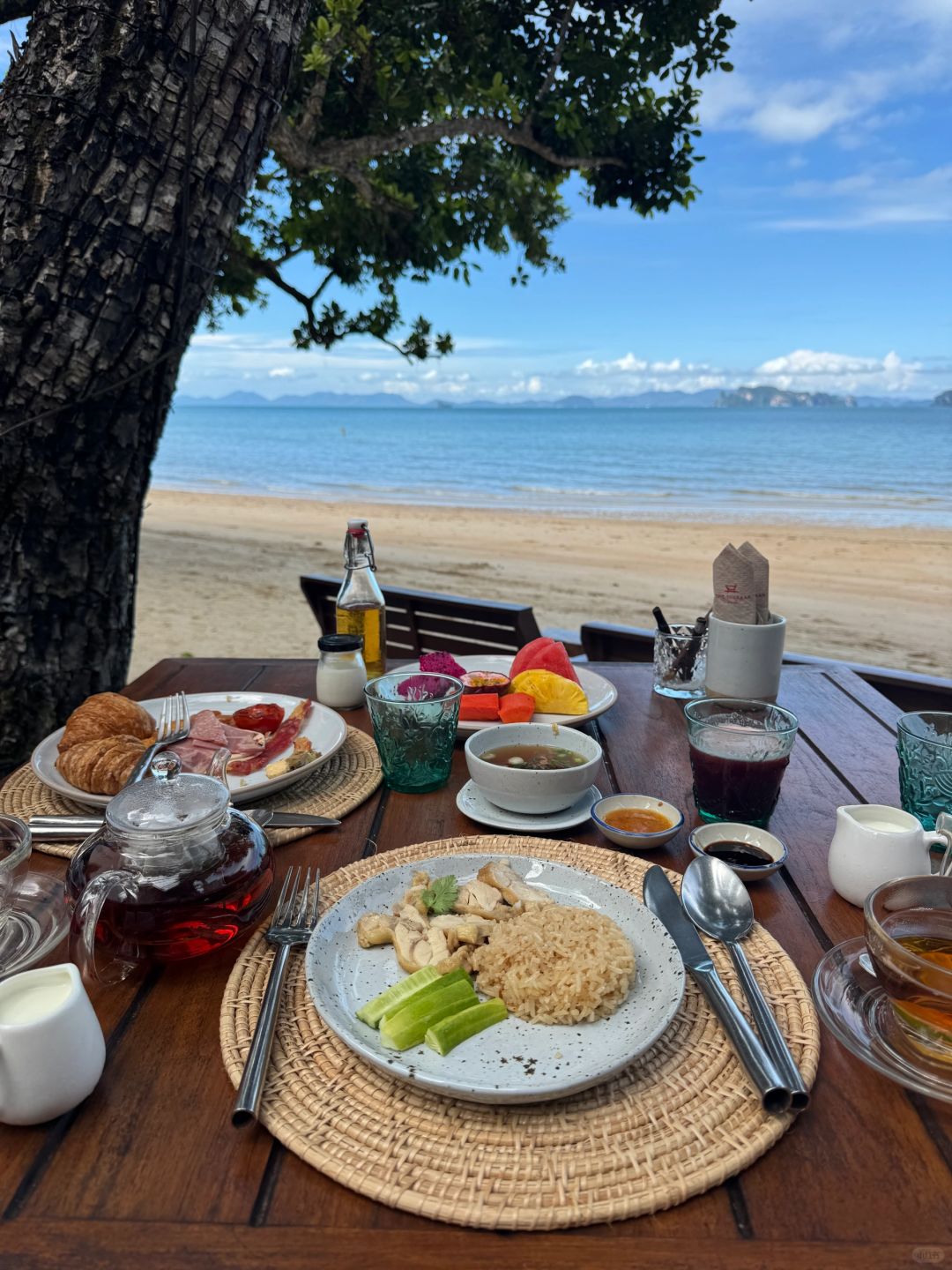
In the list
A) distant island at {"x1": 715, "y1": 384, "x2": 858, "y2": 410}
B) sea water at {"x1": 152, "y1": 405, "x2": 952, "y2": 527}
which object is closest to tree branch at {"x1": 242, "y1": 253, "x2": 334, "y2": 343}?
sea water at {"x1": 152, "y1": 405, "x2": 952, "y2": 527}

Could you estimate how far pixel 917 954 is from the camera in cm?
91

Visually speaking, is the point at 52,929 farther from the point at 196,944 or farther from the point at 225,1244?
the point at 225,1244

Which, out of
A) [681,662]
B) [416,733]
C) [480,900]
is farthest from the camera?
[681,662]

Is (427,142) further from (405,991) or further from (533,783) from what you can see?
(405,991)

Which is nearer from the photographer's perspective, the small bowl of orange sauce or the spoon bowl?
the spoon bowl

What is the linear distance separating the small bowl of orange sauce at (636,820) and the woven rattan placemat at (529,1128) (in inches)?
14.8

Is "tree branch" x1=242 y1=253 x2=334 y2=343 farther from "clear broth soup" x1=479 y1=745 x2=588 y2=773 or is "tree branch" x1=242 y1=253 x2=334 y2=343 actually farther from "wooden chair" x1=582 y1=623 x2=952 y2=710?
"clear broth soup" x1=479 y1=745 x2=588 y2=773

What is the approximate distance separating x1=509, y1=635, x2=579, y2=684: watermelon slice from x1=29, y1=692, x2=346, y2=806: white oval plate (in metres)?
0.52

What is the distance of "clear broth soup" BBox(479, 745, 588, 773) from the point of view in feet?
5.13

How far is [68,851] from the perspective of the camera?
1.35m

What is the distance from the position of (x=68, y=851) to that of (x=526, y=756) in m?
0.83

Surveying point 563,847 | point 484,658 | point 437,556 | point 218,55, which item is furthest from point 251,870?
point 437,556

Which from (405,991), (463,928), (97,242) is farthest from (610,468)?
(405,991)

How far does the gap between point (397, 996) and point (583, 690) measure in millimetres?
1167
